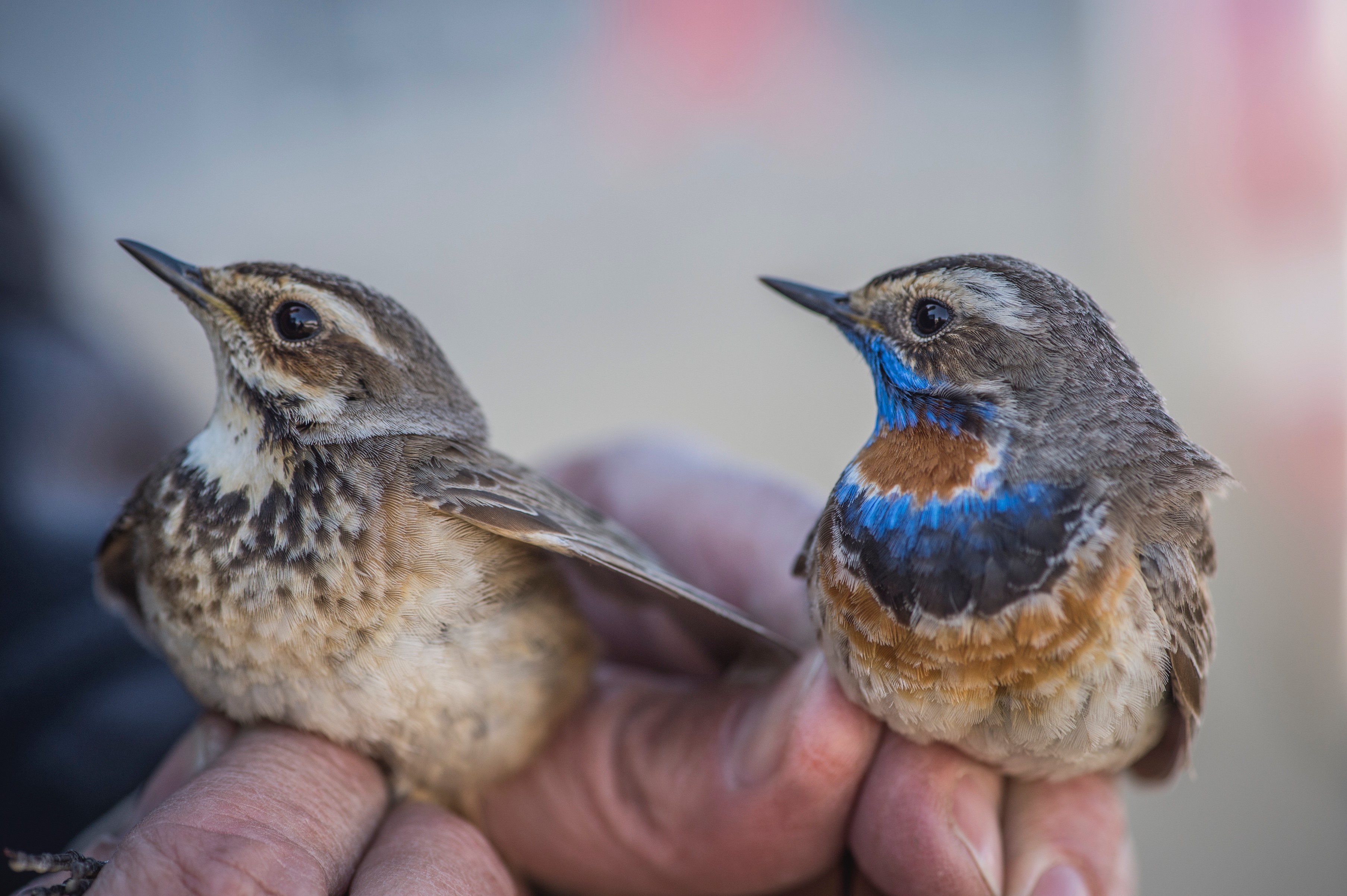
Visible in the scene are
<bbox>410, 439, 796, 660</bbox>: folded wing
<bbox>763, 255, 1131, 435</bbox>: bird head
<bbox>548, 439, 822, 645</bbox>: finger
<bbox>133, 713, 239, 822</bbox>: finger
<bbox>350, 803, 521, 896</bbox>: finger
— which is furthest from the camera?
<bbox>548, 439, 822, 645</bbox>: finger

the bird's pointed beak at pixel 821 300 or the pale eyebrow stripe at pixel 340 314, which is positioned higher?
the pale eyebrow stripe at pixel 340 314

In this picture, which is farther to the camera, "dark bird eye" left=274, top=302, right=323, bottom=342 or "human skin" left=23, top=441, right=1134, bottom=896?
"dark bird eye" left=274, top=302, right=323, bottom=342

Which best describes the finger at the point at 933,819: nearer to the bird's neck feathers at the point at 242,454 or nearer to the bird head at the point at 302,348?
the bird head at the point at 302,348

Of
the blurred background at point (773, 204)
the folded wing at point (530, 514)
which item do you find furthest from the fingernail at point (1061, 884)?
the blurred background at point (773, 204)

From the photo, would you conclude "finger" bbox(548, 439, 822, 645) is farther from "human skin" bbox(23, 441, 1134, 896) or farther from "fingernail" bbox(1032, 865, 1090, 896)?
"fingernail" bbox(1032, 865, 1090, 896)

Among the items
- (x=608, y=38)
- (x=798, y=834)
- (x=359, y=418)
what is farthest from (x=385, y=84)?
(x=798, y=834)

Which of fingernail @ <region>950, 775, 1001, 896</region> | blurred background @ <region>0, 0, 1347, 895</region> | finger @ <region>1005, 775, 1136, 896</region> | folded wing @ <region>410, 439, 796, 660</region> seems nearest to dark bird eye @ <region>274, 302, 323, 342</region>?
folded wing @ <region>410, 439, 796, 660</region>

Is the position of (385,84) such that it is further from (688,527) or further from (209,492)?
(209,492)
